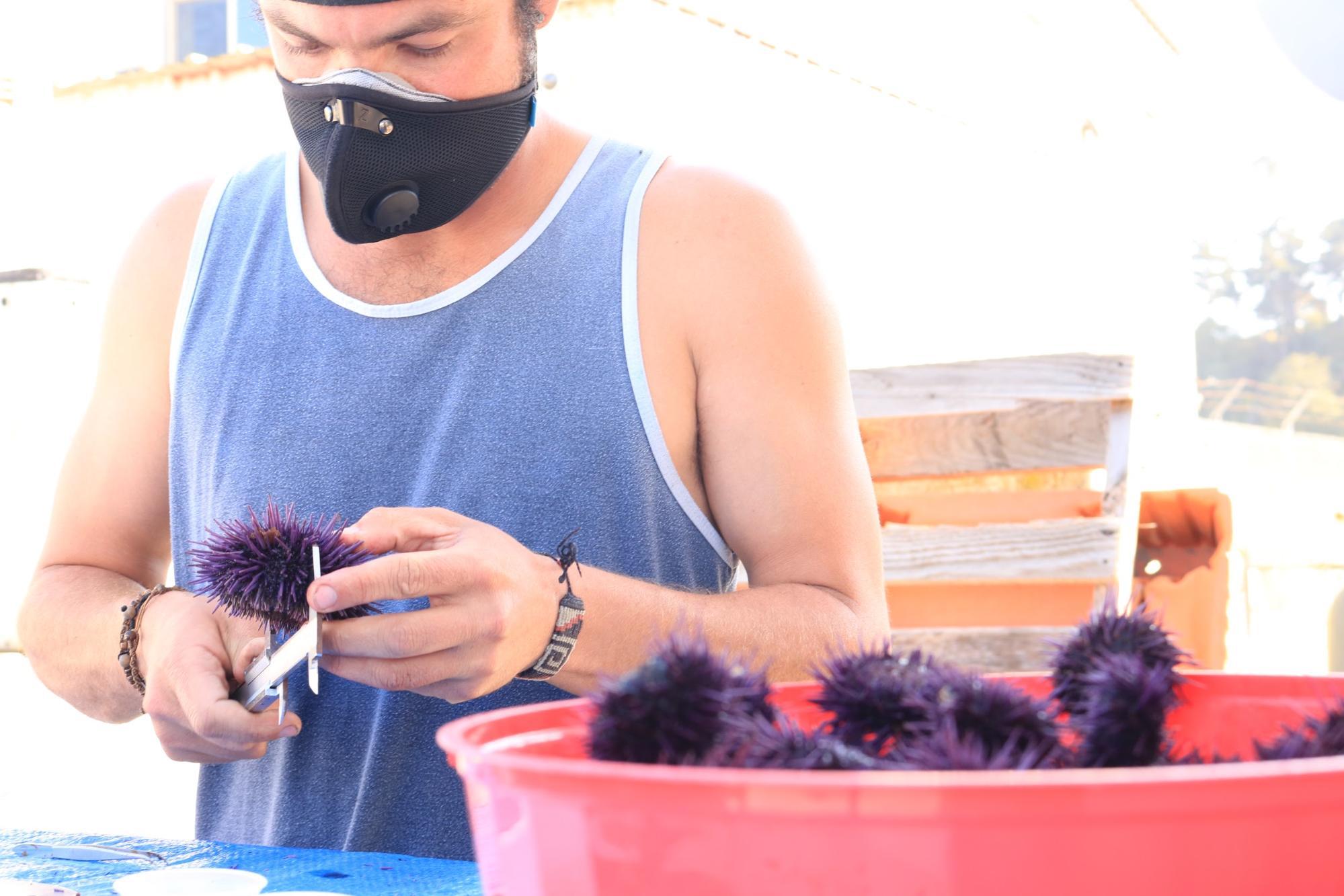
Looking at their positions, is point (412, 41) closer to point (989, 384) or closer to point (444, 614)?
point (444, 614)

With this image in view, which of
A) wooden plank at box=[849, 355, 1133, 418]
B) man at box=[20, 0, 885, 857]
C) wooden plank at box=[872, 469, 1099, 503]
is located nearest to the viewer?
man at box=[20, 0, 885, 857]

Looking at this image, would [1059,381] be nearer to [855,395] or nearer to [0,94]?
[855,395]

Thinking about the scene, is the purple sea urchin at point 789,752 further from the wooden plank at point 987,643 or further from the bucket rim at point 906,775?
the wooden plank at point 987,643

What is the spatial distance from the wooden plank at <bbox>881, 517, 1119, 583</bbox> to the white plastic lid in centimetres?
184

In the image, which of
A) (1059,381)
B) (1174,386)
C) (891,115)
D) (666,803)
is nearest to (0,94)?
(891,115)

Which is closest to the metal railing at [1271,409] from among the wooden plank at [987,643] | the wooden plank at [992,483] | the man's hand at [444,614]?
the wooden plank at [992,483]

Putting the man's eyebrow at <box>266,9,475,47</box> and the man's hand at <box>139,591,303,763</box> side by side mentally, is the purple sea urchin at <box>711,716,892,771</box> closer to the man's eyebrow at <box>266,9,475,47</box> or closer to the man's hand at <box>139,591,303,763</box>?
the man's hand at <box>139,591,303,763</box>

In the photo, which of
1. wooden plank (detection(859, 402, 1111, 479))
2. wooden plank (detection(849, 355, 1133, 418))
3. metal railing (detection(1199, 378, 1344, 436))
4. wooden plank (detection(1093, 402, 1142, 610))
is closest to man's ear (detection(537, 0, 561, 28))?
wooden plank (detection(849, 355, 1133, 418))

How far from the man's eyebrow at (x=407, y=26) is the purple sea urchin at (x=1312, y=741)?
1.21 meters

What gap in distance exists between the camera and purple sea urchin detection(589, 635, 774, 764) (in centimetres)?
46

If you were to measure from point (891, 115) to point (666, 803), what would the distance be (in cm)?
1002

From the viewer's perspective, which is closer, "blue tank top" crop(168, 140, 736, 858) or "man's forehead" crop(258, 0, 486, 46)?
"man's forehead" crop(258, 0, 486, 46)

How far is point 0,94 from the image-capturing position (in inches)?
401

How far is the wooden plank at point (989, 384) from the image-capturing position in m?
2.69
